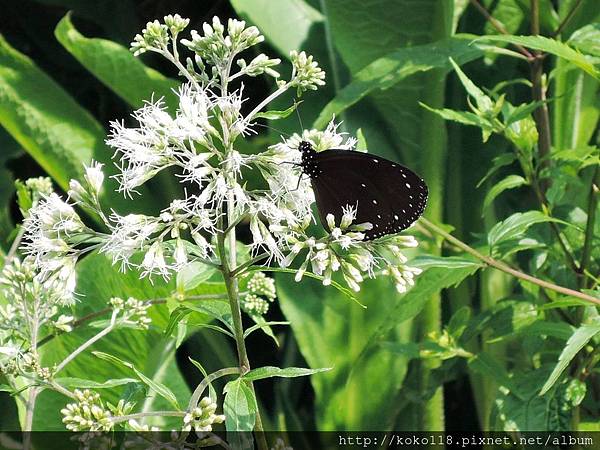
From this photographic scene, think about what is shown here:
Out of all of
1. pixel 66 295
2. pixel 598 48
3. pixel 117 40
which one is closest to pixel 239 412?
pixel 66 295

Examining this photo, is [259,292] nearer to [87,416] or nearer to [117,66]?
[87,416]

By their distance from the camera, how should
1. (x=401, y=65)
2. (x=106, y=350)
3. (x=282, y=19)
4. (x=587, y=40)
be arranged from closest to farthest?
1. (x=587, y=40)
2. (x=401, y=65)
3. (x=106, y=350)
4. (x=282, y=19)

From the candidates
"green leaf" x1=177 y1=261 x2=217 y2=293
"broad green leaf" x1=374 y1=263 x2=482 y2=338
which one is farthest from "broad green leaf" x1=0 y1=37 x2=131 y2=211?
"green leaf" x1=177 y1=261 x2=217 y2=293

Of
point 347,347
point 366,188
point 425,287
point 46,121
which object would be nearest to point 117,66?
point 46,121

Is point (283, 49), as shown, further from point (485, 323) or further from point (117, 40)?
point (485, 323)

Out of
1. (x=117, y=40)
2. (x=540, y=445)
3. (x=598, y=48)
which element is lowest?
(x=540, y=445)

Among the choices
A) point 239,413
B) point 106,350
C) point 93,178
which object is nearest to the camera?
point 239,413

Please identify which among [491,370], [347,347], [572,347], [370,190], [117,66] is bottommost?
[347,347]

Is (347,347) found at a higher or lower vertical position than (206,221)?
lower
